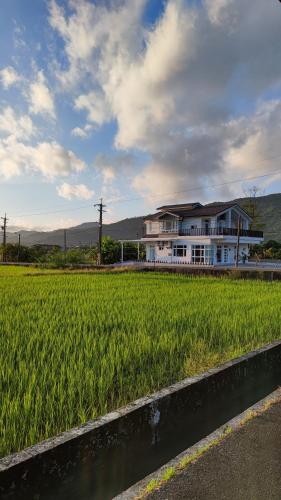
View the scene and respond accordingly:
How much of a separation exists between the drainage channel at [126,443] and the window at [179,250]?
35588 millimetres

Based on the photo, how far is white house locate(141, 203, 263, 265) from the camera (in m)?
36.2

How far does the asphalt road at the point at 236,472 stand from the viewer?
6.02 ft

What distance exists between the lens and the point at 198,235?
120ft

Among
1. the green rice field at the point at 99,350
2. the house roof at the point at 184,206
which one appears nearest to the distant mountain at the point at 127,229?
the house roof at the point at 184,206

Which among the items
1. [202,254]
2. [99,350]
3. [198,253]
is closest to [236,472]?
[99,350]

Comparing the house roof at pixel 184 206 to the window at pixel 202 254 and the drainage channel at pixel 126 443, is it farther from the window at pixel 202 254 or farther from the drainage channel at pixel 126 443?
the drainage channel at pixel 126 443

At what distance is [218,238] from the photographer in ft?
114

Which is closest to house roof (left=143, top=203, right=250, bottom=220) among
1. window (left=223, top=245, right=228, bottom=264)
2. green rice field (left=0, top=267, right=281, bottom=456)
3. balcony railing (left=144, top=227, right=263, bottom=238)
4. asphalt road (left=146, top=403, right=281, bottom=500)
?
balcony railing (left=144, top=227, right=263, bottom=238)

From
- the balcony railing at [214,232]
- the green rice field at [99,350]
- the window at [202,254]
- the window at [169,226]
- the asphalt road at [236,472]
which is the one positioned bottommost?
the asphalt road at [236,472]

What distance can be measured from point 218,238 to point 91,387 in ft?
109

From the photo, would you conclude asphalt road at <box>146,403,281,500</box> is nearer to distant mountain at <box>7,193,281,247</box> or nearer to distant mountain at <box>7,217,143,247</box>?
distant mountain at <box>7,193,281,247</box>

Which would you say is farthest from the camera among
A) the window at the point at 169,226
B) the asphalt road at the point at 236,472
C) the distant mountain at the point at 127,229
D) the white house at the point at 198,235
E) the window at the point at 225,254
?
the distant mountain at the point at 127,229

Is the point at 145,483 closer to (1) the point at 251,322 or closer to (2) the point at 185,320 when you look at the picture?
(2) the point at 185,320

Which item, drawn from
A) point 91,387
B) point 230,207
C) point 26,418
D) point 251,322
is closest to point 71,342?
point 91,387
